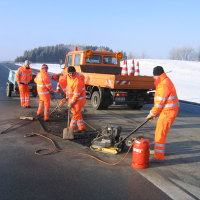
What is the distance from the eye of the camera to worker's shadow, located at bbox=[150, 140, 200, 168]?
464 centimetres

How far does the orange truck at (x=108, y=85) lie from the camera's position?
8609 millimetres

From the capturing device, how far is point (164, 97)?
14.7ft

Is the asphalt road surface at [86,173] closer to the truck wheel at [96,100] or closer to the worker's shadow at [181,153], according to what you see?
the worker's shadow at [181,153]

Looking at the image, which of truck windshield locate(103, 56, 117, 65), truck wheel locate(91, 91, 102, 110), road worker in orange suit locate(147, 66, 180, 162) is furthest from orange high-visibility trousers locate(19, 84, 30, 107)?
road worker in orange suit locate(147, 66, 180, 162)

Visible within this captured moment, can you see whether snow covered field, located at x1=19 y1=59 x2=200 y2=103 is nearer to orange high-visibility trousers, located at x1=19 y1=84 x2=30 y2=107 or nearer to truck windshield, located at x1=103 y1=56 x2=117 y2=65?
truck windshield, located at x1=103 y1=56 x2=117 y2=65

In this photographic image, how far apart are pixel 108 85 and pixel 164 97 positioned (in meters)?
4.28

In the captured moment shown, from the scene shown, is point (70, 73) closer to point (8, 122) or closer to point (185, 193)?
point (8, 122)

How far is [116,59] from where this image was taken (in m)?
11.2

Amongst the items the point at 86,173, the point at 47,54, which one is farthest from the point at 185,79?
the point at 47,54

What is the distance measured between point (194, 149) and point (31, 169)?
351cm

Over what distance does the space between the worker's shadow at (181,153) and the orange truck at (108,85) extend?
338 centimetres

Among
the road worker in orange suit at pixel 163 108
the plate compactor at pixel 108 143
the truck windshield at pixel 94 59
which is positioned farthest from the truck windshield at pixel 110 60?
the road worker in orange suit at pixel 163 108

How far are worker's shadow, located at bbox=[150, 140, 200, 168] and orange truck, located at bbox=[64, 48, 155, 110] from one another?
3382 millimetres

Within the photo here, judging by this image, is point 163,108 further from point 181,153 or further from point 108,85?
point 108,85
